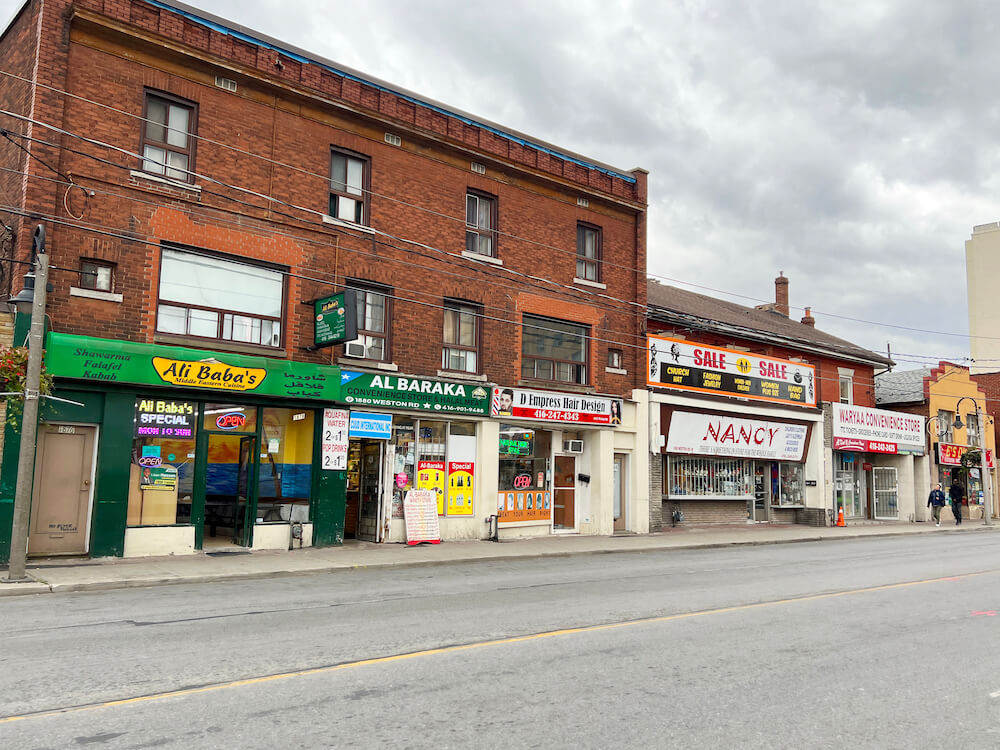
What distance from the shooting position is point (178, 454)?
51.2 feet

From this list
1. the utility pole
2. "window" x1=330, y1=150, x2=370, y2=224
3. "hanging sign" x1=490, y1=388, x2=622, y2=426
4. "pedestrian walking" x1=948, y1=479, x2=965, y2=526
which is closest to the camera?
the utility pole

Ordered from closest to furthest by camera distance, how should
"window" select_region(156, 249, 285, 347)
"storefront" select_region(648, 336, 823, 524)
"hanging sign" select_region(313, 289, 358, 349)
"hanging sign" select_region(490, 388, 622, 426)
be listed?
"window" select_region(156, 249, 285, 347)
"hanging sign" select_region(313, 289, 358, 349)
"hanging sign" select_region(490, 388, 622, 426)
"storefront" select_region(648, 336, 823, 524)

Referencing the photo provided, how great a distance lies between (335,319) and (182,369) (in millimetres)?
3105

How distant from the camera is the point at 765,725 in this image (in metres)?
5.39

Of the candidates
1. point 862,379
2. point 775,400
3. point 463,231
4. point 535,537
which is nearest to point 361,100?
point 463,231

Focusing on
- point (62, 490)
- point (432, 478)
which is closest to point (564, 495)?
point (432, 478)

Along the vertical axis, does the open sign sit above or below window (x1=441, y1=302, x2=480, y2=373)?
below

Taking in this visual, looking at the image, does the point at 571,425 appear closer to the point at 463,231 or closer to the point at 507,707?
the point at 463,231

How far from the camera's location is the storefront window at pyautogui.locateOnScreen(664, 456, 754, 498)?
25891 mm

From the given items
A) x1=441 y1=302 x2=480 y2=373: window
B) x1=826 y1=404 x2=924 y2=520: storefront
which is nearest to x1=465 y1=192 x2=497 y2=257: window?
x1=441 y1=302 x2=480 y2=373: window

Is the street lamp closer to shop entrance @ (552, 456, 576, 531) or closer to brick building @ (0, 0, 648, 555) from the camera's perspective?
brick building @ (0, 0, 648, 555)

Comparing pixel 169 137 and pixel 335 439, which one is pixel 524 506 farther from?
pixel 169 137

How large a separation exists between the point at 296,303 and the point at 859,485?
87.2 ft

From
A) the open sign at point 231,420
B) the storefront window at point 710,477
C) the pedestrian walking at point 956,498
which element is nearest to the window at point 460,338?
the open sign at point 231,420
